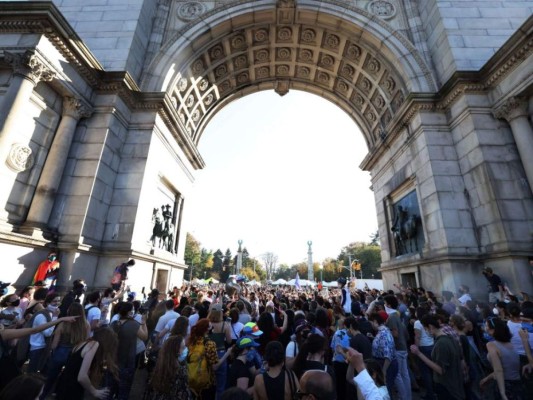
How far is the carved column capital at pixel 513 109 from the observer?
11.2 m

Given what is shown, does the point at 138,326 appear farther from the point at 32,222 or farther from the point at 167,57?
the point at 167,57

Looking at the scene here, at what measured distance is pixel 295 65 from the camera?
856 inches

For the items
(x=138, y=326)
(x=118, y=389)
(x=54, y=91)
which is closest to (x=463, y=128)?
(x=138, y=326)

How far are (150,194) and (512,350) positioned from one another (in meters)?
13.9

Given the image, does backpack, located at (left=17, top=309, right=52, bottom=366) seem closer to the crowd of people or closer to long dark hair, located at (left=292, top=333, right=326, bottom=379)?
the crowd of people

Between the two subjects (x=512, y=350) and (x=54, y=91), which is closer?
(x=512, y=350)

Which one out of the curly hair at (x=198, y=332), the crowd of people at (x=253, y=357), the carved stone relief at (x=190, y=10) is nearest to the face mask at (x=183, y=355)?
the crowd of people at (x=253, y=357)

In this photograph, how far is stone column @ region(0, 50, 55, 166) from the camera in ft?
29.5

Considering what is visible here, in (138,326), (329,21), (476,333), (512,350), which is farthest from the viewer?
(329,21)

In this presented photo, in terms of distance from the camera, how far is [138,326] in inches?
197

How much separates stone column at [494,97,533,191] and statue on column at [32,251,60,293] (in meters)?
18.2

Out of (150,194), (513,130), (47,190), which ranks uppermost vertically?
(513,130)

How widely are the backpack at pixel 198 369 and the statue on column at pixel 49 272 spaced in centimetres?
777

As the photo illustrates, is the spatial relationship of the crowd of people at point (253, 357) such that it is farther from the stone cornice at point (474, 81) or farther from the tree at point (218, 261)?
the tree at point (218, 261)
